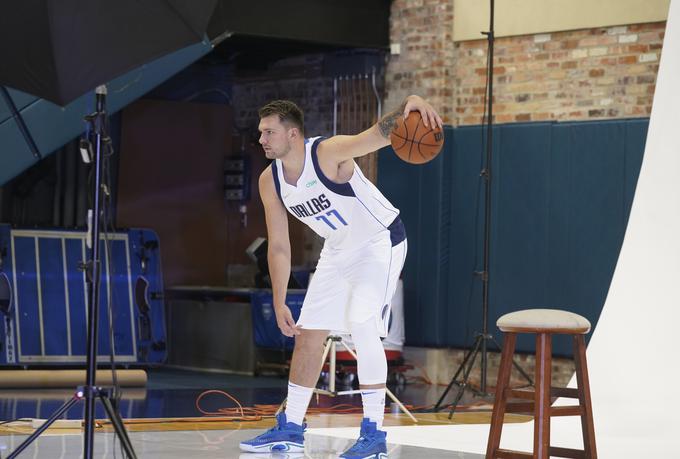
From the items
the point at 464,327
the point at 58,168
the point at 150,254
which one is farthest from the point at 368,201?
the point at 58,168

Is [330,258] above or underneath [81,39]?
underneath

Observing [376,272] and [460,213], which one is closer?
[376,272]

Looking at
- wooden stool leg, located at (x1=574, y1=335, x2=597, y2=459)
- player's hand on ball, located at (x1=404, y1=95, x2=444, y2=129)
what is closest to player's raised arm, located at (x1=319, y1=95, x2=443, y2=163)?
player's hand on ball, located at (x1=404, y1=95, x2=444, y2=129)

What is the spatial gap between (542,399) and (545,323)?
0.31 m

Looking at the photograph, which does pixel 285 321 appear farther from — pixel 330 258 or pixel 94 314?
pixel 94 314

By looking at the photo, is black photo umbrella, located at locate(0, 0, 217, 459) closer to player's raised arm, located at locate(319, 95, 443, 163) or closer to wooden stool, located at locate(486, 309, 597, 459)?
player's raised arm, located at locate(319, 95, 443, 163)

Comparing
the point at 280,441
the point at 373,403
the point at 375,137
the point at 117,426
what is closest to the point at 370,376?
the point at 373,403

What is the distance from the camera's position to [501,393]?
5074mm

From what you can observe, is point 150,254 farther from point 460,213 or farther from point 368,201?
point 368,201

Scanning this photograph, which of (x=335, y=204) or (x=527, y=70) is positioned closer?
(x=335, y=204)

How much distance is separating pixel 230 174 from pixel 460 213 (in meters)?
2.92

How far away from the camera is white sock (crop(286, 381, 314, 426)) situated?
5.88m

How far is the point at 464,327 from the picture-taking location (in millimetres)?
10312

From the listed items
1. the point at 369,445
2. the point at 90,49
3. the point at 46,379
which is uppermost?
the point at 90,49
